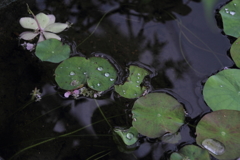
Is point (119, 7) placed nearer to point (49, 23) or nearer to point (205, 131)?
point (49, 23)

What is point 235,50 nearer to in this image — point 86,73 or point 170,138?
point 170,138

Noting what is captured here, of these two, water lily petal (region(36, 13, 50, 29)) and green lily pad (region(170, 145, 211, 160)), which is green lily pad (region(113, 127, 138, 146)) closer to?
green lily pad (region(170, 145, 211, 160))

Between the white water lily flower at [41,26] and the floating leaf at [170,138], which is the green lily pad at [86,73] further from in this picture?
the floating leaf at [170,138]

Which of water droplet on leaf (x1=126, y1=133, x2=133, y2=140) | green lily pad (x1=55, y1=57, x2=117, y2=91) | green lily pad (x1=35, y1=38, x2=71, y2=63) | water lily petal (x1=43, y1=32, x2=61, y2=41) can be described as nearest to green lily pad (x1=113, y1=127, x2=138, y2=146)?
water droplet on leaf (x1=126, y1=133, x2=133, y2=140)

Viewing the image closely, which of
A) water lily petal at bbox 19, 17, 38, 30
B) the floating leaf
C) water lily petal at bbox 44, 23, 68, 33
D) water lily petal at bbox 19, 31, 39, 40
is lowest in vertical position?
the floating leaf

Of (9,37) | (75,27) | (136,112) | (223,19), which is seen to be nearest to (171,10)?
(223,19)

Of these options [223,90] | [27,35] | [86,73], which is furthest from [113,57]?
[223,90]
